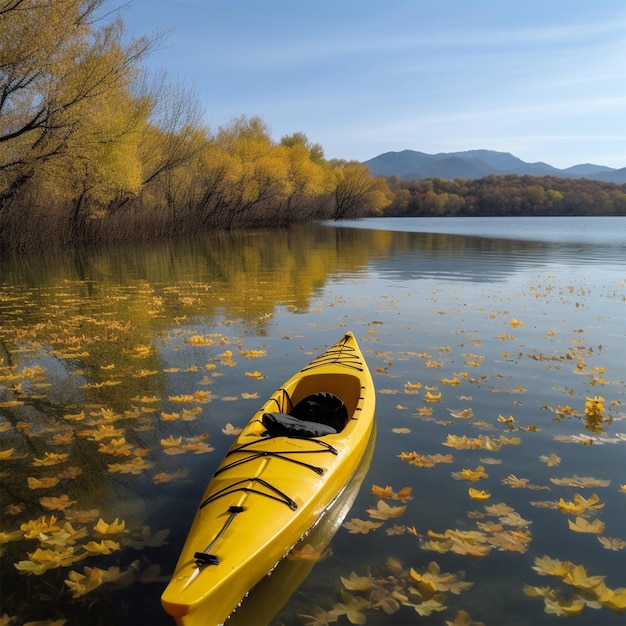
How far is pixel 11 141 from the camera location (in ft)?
58.5

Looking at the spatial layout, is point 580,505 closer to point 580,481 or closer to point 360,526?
point 580,481

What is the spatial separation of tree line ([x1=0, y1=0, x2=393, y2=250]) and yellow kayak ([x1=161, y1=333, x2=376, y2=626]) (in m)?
14.4

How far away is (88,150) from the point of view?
18609mm

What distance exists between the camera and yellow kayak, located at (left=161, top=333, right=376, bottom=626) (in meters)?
2.52

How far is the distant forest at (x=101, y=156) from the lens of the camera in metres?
15.3

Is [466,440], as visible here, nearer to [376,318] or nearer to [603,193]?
[376,318]

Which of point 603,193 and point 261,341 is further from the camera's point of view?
point 603,193

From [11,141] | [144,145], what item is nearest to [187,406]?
[11,141]

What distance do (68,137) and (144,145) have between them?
38.2 feet

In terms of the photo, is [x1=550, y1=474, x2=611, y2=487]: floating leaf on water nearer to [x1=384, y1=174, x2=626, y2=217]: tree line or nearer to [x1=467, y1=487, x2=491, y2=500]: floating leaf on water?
[x1=467, y1=487, x2=491, y2=500]: floating leaf on water

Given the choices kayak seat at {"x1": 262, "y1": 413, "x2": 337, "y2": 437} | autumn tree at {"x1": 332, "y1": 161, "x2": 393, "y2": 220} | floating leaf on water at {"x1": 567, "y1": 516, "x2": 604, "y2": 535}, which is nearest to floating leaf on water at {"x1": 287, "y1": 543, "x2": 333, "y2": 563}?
kayak seat at {"x1": 262, "y1": 413, "x2": 337, "y2": 437}

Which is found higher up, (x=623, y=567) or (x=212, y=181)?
(x=212, y=181)

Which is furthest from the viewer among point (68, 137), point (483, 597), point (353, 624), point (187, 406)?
point (68, 137)

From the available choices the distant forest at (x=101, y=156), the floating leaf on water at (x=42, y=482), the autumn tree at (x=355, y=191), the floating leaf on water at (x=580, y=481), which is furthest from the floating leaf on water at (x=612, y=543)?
the autumn tree at (x=355, y=191)
